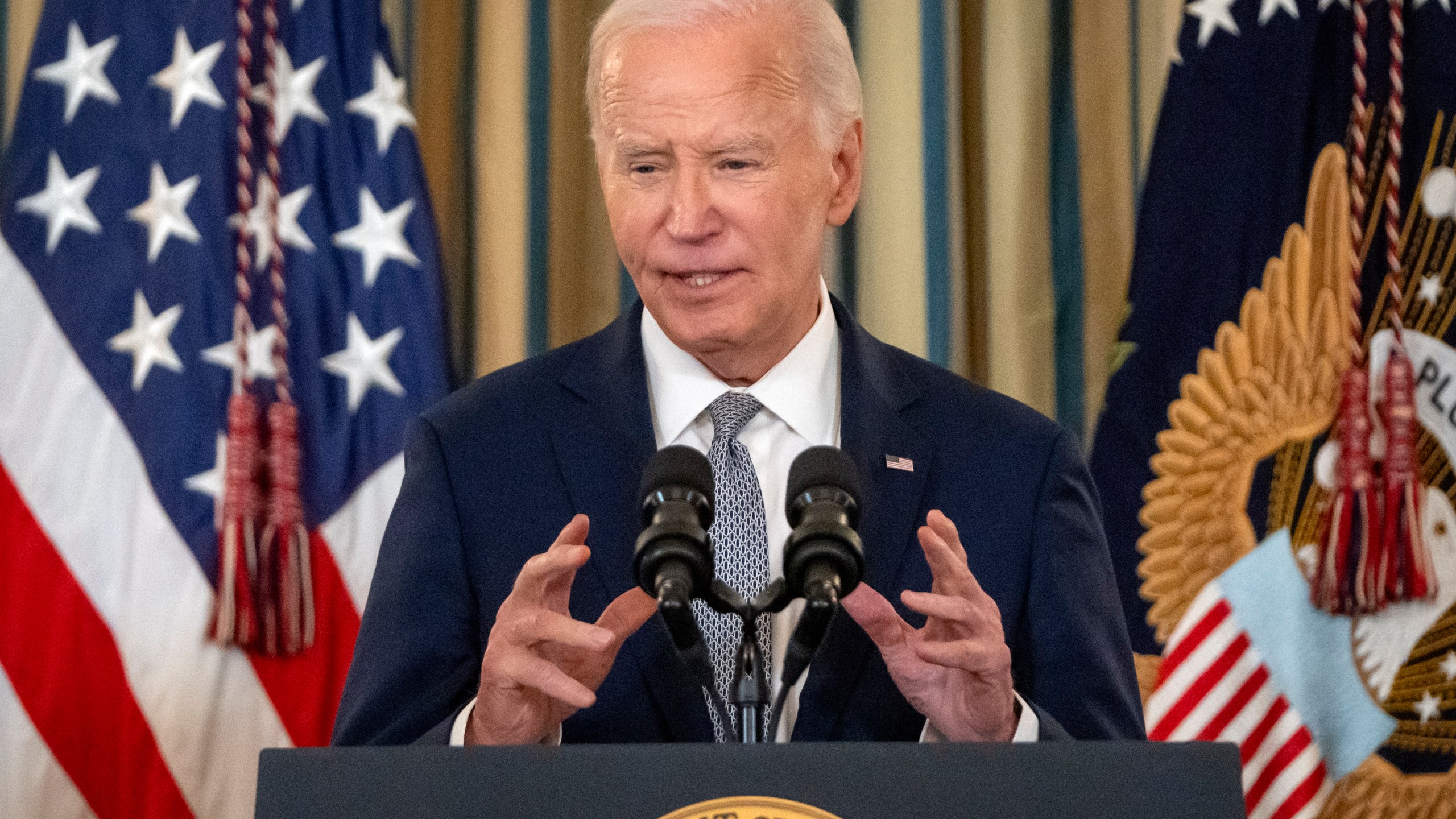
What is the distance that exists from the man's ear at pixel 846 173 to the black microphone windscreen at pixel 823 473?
731 millimetres

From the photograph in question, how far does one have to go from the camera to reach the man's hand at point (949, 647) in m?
1.21

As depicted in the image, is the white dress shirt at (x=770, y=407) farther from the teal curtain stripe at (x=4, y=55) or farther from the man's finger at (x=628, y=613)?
the teal curtain stripe at (x=4, y=55)

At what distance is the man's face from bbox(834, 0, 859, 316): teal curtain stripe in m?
1.20

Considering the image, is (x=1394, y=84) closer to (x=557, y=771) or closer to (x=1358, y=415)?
(x=1358, y=415)

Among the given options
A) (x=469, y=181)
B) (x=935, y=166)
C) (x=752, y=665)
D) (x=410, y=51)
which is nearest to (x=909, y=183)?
(x=935, y=166)

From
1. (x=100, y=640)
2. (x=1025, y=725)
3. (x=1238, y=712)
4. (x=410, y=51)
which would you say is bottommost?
(x=1238, y=712)

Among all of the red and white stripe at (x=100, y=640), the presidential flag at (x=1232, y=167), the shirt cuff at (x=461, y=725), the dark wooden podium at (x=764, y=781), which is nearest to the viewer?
the dark wooden podium at (x=764, y=781)

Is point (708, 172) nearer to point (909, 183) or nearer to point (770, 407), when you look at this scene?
point (770, 407)

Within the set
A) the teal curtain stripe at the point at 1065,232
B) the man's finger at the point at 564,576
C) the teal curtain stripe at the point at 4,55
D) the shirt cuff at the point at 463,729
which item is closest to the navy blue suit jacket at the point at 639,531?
the shirt cuff at the point at 463,729

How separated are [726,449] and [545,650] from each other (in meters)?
0.49

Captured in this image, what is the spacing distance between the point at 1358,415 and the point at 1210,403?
27cm

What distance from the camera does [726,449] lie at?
5.60 feet

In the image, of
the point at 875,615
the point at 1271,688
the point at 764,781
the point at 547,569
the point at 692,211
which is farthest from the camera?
the point at 1271,688

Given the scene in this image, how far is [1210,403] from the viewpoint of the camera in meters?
2.74
